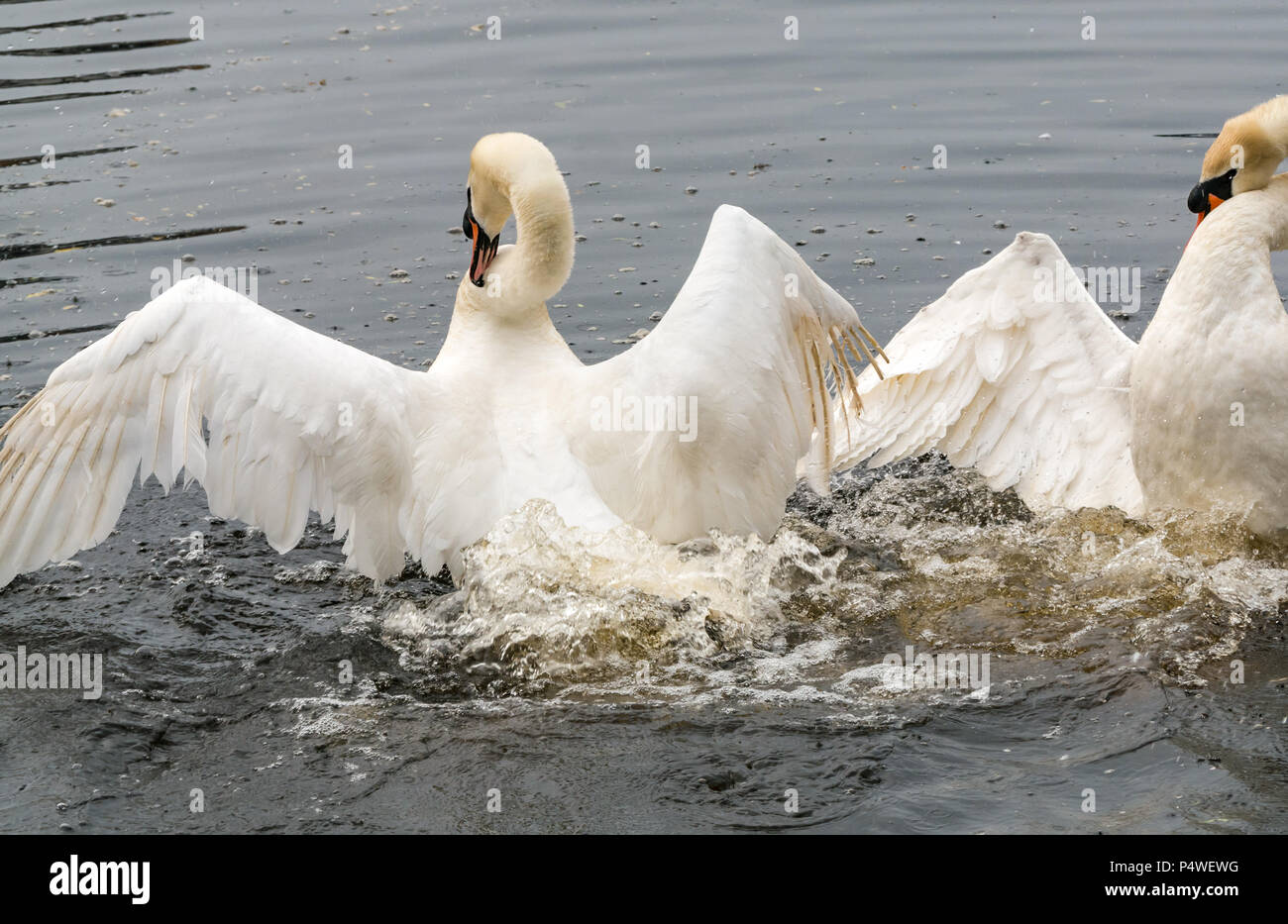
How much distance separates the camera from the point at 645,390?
6301 mm

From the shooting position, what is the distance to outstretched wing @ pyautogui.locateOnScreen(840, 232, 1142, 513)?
25.9 feet

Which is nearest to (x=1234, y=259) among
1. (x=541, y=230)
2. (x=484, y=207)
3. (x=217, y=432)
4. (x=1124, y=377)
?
(x=1124, y=377)

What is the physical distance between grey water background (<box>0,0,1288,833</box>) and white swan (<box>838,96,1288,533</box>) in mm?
799

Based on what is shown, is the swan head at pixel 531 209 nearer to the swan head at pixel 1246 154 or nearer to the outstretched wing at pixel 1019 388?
the outstretched wing at pixel 1019 388

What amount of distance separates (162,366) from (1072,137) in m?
8.16

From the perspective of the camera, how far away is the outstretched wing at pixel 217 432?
6082 millimetres

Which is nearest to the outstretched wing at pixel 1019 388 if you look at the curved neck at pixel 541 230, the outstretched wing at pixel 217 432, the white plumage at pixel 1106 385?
the white plumage at pixel 1106 385

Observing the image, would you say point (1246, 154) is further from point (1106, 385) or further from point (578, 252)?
point (578, 252)

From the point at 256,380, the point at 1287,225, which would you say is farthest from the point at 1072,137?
the point at 256,380

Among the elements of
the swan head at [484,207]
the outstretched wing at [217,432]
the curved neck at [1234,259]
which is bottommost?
the outstretched wing at [217,432]

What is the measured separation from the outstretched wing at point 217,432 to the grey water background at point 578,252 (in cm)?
54

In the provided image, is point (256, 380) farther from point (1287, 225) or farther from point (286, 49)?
point (286, 49)

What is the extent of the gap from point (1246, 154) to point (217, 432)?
4.71 m

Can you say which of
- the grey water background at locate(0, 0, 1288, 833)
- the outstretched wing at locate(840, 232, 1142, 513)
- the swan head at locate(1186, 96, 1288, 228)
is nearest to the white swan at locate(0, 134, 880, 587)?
the grey water background at locate(0, 0, 1288, 833)
